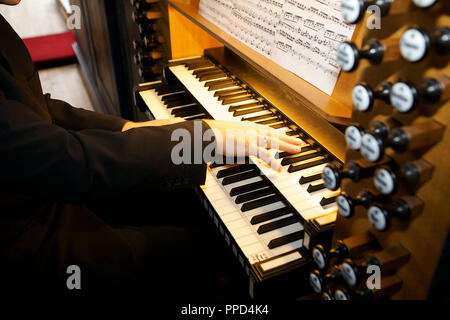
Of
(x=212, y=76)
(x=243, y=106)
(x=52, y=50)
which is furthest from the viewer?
(x=52, y=50)

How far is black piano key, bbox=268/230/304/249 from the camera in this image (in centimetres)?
116

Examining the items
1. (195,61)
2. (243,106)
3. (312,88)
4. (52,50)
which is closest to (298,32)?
(312,88)

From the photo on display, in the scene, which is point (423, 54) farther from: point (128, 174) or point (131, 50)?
point (131, 50)

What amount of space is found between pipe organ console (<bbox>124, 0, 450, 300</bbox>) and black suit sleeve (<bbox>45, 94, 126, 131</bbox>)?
25 centimetres

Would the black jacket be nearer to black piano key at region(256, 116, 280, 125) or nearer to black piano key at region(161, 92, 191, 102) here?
black piano key at region(256, 116, 280, 125)

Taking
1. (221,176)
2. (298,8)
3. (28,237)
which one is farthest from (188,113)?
(28,237)

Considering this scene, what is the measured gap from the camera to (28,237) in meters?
1.21

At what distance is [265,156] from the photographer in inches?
49.6

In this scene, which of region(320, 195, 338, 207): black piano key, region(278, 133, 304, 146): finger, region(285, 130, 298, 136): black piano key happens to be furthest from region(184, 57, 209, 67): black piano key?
region(320, 195, 338, 207): black piano key

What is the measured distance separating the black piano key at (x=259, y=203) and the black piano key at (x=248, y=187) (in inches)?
1.9

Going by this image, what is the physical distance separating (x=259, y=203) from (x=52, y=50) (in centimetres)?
478

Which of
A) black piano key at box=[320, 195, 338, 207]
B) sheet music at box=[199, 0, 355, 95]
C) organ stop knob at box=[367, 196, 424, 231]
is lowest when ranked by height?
black piano key at box=[320, 195, 338, 207]

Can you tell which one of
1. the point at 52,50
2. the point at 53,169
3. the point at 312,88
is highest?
the point at 312,88

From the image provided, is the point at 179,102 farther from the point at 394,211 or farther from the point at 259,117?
the point at 394,211
